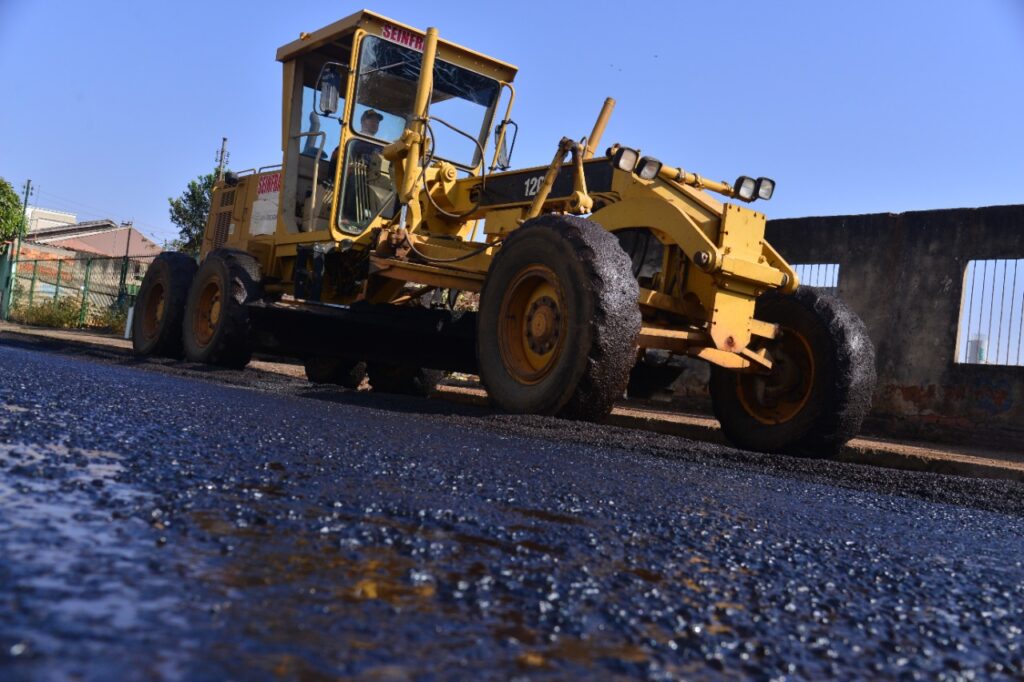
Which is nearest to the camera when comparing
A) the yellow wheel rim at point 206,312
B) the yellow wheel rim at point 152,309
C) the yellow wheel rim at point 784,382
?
the yellow wheel rim at point 784,382

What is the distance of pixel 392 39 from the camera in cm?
864

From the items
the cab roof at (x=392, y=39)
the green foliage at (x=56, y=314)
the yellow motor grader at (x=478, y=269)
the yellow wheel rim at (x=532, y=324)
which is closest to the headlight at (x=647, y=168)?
the yellow motor grader at (x=478, y=269)

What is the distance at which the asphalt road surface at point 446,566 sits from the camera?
4.58 ft

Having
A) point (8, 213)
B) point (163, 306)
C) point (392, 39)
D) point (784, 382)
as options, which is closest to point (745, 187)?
point (784, 382)

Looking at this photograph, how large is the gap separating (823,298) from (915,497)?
2172mm

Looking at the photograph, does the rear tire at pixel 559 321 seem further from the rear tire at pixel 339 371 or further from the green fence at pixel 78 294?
the green fence at pixel 78 294

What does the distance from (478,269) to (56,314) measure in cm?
1951

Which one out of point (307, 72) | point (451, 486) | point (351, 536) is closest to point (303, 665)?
point (351, 536)

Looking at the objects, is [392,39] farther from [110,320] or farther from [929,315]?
[110,320]

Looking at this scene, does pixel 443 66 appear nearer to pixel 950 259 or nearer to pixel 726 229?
pixel 726 229

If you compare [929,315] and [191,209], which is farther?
A: [191,209]

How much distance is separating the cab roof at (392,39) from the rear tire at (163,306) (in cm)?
229

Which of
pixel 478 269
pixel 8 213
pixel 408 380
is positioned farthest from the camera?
pixel 8 213

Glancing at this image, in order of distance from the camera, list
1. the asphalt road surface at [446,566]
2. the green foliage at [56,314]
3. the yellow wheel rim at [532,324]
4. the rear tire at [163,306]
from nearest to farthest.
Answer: the asphalt road surface at [446,566] → the yellow wheel rim at [532,324] → the rear tire at [163,306] → the green foliage at [56,314]
